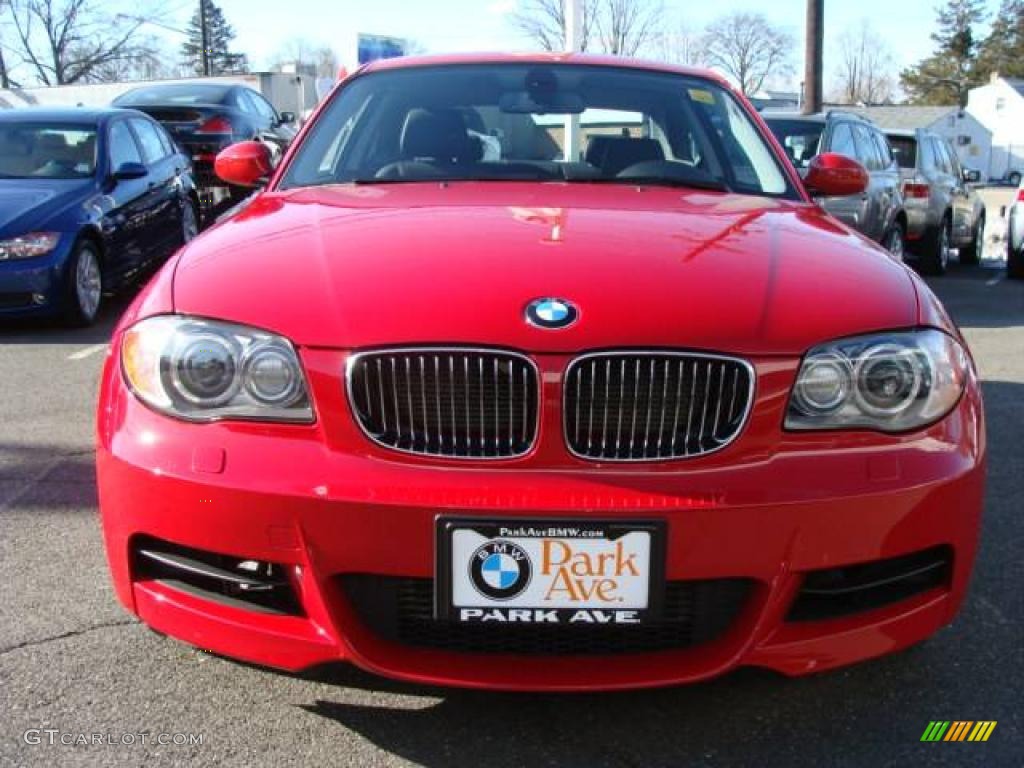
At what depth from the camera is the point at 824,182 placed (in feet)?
12.2

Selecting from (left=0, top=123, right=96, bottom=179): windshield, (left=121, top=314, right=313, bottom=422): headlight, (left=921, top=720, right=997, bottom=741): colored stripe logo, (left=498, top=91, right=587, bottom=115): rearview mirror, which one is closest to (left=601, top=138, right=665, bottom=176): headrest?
(left=498, top=91, right=587, bottom=115): rearview mirror

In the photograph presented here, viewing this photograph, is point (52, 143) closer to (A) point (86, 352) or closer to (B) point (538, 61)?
(A) point (86, 352)

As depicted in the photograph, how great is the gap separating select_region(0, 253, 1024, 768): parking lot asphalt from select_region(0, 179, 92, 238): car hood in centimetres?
456

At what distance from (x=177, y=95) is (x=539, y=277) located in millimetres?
12372

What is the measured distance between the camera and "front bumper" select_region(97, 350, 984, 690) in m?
2.00

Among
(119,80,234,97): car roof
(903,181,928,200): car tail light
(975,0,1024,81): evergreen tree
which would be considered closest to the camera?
(903,181,928,200): car tail light

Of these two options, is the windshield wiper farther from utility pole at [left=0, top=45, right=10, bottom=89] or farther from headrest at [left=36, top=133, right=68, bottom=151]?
utility pole at [left=0, top=45, right=10, bottom=89]

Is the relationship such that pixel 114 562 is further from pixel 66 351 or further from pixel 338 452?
pixel 66 351

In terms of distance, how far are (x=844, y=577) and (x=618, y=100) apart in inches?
83.8

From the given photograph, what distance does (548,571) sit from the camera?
2.02 metres

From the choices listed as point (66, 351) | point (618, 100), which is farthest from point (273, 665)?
point (66, 351)

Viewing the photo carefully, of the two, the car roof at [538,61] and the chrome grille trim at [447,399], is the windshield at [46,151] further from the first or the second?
the chrome grille trim at [447,399]

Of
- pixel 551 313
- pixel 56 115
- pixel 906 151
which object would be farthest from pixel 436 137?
pixel 906 151

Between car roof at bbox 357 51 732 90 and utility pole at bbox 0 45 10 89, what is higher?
utility pole at bbox 0 45 10 89
